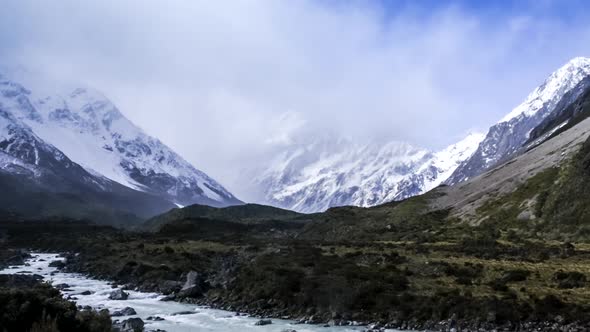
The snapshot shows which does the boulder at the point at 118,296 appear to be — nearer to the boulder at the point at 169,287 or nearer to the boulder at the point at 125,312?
the boulder at the point at 169,287

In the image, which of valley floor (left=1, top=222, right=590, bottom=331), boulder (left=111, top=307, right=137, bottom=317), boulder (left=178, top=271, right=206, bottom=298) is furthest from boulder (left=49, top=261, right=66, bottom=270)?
boulder (left=111, top=307, right=137, bottom=317)

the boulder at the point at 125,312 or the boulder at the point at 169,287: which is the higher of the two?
the boulder at the point at 169,287

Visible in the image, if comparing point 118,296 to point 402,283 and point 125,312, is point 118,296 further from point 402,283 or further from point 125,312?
point 402,283

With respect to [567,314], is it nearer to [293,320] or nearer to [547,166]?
[293,320]

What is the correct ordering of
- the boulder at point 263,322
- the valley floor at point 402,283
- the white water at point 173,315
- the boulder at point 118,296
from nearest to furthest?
the valley floor at point 402,283, the white water at point 173,315, the boulder at point 263,322, the boulder at point 118,296

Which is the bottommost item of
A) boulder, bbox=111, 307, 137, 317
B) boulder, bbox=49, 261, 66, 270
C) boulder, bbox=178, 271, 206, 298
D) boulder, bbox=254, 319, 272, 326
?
boulder, bbox=254, 319, 272, 326

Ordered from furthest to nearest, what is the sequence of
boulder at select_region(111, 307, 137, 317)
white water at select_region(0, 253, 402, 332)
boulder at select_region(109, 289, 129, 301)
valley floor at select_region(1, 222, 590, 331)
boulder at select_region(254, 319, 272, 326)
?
boulder at select_region(109, 289, 129, 301) < boulder at select_region(111, 307, 137, 317) < boulder at select_region(254, 319, 272, 326) < white water at select_region(0, 253, 402, 332) < valley floor at select_region(1, 222, 590, 331)

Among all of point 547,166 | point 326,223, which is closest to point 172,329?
point 547,166

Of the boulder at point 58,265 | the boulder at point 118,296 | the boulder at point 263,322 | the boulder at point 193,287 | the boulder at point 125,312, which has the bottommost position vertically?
the boulder at point 263,322

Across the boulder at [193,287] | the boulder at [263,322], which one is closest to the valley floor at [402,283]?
the boulder at [193,287]

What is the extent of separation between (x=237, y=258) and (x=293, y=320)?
101 feet

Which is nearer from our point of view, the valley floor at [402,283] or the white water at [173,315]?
the valley floor at [402,283]

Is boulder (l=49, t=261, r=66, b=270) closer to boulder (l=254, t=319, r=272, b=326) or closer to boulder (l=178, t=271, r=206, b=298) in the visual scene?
boulder (l=178, t=271, r=206, b=298)

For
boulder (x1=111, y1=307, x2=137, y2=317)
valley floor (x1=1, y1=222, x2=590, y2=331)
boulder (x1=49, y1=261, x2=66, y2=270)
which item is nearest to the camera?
valley floor (x1=1, y1=222, x2=590, y2=331)
